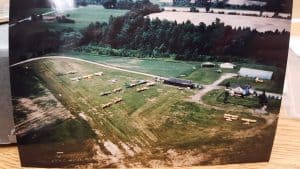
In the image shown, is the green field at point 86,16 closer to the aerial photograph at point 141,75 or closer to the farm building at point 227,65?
the aerial photograph at point 141,75

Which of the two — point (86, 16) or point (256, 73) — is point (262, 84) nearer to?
point (256, 73)

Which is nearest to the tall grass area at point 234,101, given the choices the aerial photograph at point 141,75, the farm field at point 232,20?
the aerial photograph at point 141,75

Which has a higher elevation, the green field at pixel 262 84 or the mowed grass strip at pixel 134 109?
the green field at pixel 262 84

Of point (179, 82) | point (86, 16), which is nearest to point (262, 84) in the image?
point (179, 82)

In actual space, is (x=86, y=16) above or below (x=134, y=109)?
above

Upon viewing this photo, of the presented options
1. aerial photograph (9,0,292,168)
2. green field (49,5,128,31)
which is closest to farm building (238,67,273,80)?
aerial photograph (9,0,292,168)

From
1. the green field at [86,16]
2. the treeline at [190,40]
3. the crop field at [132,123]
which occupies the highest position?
the green field at [86,16]

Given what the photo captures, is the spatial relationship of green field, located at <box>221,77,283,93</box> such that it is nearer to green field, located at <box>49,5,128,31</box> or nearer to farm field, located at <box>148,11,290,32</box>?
farm field, located at <box>148,11,290,32</box>

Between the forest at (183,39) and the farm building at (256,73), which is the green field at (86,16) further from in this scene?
the farm building at (256,73)
